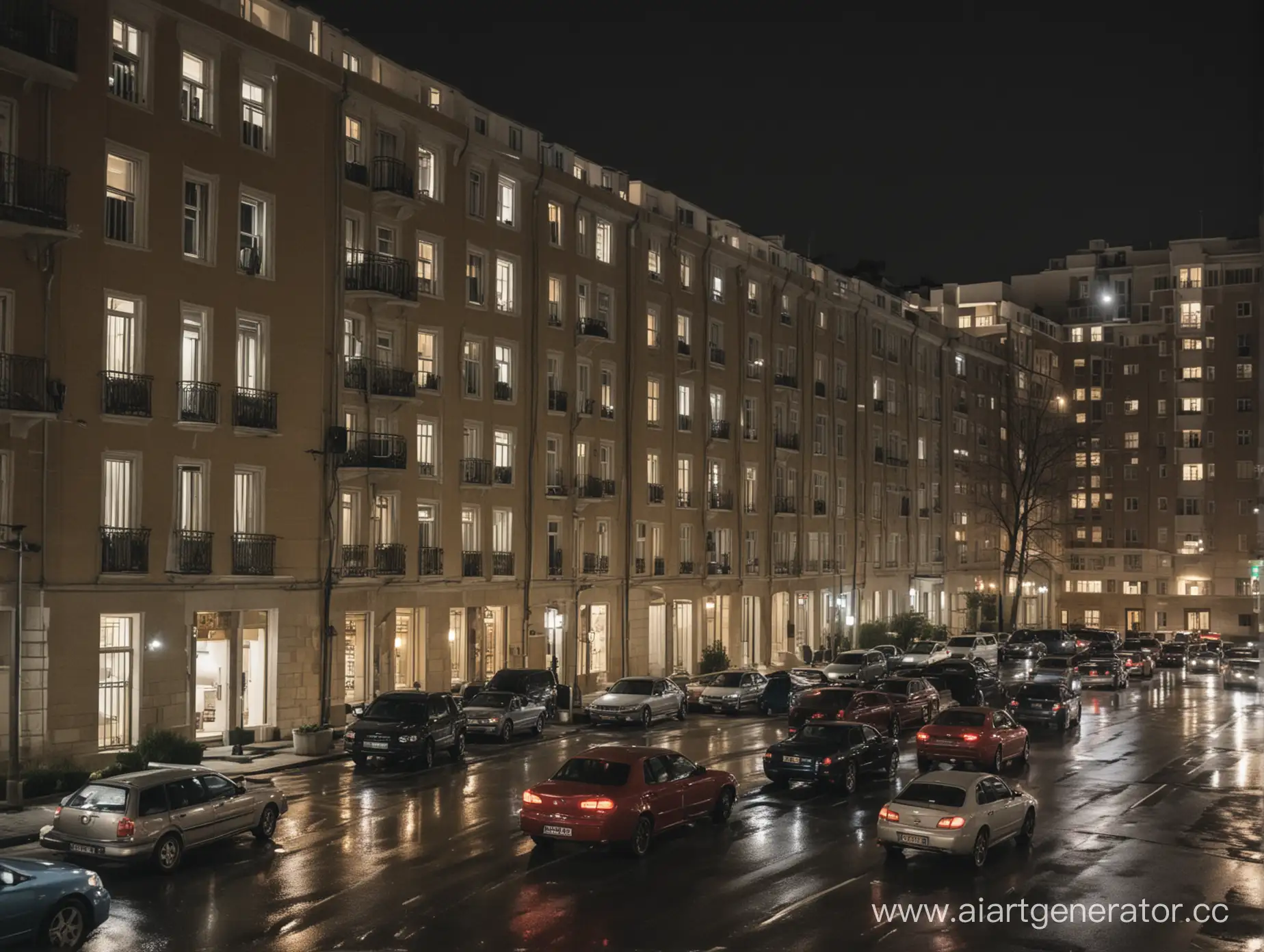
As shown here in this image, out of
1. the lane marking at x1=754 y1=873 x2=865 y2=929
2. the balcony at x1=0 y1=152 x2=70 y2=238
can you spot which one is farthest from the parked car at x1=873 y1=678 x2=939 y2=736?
the balcony at x1=0 y1=152 x2=70 y2=238

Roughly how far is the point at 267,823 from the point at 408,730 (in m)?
8.95

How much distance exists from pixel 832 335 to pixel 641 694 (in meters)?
38.8

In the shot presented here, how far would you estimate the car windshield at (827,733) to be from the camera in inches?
1118

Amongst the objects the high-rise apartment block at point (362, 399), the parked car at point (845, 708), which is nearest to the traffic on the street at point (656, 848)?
the parked car at point (845, 708)

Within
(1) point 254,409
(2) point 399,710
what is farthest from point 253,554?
(2) point 399,710

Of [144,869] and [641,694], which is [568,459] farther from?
[144,869]

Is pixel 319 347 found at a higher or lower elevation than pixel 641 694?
higher

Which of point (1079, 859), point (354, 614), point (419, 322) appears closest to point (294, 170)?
point (419, 322)

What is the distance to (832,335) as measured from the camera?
250 feet

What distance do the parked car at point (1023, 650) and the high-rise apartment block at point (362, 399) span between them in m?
9.40

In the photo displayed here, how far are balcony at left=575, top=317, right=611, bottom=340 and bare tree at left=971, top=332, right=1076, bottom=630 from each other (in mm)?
43423

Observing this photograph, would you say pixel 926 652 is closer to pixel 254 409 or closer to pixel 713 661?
pixel 713 661

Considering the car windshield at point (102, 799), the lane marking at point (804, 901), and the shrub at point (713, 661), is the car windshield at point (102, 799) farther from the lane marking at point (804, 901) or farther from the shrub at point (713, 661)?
the shrub at point (713, 661)

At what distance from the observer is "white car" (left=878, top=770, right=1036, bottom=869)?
799 inches
